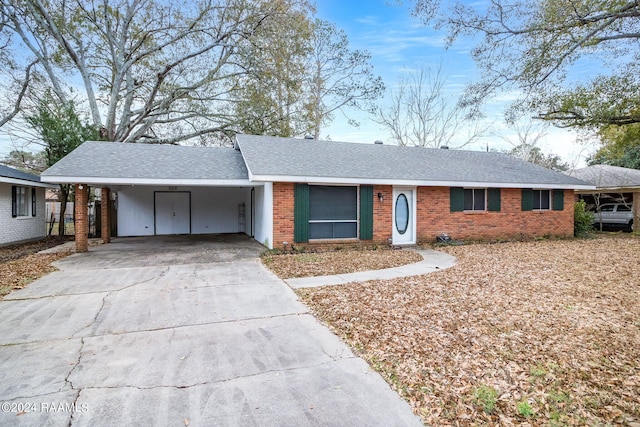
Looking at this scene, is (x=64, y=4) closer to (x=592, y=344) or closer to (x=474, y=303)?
(x=474, y=303)

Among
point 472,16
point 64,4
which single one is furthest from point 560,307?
point 64,4

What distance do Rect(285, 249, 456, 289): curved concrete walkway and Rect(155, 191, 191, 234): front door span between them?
35.2ft

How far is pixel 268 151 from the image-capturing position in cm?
1212

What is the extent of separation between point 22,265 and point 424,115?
24972 millimetres

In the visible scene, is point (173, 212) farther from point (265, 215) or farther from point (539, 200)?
point (539, 200)

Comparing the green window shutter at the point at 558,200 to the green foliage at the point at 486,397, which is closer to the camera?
the green foliage at the point at 486,397

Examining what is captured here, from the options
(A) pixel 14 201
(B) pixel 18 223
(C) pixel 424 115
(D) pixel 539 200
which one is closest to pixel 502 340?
(D) pixel 539 200

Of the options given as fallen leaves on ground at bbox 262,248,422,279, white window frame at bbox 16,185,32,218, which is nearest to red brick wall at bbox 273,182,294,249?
fallen leaves on ground at bbox 262,248,422,279

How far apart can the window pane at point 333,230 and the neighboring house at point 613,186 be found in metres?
11.8

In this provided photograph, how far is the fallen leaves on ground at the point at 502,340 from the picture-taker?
2.80m

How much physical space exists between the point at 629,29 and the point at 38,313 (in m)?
18.6

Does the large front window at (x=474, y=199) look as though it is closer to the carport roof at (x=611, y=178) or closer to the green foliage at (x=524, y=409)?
the carport roof at (x=611, y=178)

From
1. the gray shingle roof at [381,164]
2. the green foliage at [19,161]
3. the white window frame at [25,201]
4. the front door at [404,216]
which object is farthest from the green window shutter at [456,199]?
the green foliage at [19,161]

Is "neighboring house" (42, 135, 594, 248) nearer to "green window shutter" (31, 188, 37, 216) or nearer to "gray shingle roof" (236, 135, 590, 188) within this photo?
"gray shingle roof" (236, 135, 590, 188)
